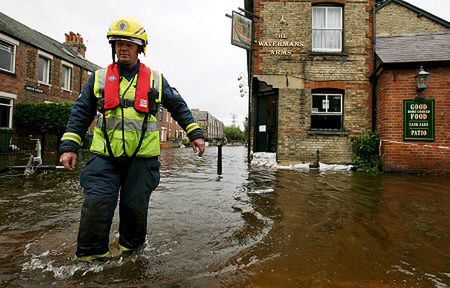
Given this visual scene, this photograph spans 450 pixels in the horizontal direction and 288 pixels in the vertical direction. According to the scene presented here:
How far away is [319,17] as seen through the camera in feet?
36.4

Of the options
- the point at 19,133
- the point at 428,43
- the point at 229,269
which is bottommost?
the point at 229,269

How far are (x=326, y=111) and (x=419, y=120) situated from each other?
2897 mm

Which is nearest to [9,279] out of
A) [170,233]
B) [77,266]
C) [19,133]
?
[77,266]

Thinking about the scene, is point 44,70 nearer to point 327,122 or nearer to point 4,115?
point 4,115

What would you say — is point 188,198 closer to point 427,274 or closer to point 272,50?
point 427,274

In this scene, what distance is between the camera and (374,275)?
2150 mm

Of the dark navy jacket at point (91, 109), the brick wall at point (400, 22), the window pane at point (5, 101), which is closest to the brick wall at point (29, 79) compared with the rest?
the window pane at point (5, 101)

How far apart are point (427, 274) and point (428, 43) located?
10.4 m

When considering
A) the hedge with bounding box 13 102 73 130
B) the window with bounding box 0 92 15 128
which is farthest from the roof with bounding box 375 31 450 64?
the window with bounding box 0 92 15 128

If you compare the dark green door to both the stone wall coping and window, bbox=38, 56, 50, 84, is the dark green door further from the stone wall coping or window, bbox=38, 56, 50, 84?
window, bbox=38, 56, 50, 84

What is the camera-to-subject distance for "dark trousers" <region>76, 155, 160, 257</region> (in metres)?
2.26

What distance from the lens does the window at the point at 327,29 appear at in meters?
11.0

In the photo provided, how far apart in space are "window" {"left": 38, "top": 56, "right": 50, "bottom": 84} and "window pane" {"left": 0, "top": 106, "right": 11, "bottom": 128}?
332cm

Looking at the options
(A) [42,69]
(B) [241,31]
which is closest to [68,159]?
(B) [241,31]
